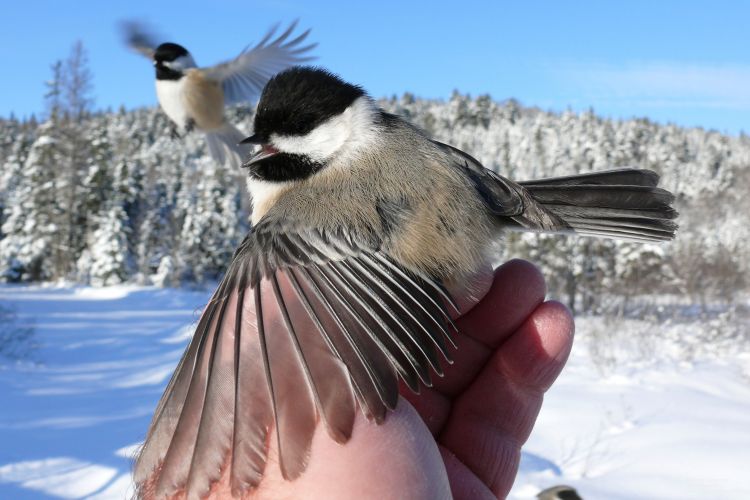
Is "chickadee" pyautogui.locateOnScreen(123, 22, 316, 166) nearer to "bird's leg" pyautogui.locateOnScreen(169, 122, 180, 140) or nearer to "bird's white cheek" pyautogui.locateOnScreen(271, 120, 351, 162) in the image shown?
"bird's leg" pyautogui.locateOnScreen(169, 122, 180, 140)

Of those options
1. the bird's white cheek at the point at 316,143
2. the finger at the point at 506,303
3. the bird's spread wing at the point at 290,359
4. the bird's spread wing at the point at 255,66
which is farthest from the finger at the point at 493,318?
the bird's spread wing at the point at 255,66

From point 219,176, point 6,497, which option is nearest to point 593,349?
point 6,497

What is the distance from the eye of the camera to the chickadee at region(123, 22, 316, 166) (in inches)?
186

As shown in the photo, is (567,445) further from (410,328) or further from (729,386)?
(410,328)

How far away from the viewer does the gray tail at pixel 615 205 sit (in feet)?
6.71

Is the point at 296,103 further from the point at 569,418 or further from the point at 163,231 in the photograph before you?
the point at 163,231

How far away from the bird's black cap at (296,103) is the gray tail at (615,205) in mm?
766

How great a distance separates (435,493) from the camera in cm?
133

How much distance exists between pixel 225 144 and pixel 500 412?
144 inches

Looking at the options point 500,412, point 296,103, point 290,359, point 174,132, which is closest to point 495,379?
point 500,412

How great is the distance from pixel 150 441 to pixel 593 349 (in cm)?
936

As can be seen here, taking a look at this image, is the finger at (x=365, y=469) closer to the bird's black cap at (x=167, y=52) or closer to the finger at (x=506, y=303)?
the finger at (x=506, y=303)

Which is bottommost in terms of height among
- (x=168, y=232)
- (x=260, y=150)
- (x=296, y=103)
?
(x=168, y=232)

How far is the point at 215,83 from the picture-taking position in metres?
4.92
